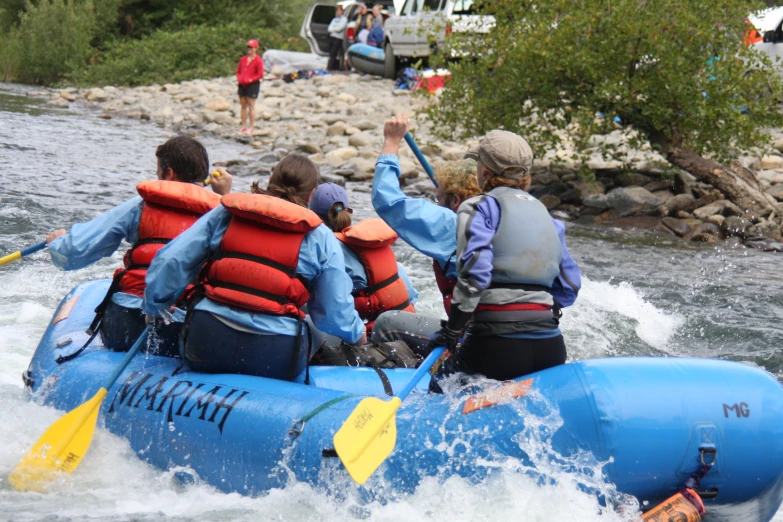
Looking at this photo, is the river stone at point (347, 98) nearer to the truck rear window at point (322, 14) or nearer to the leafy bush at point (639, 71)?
the truck rear window at point (322, 14)

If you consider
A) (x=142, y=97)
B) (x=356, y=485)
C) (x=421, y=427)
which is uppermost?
(x=421, y=427)

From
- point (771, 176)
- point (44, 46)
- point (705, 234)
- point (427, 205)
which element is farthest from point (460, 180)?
point (44, 46)

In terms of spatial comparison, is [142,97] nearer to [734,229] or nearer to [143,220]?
[734,229]

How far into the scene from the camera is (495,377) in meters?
3.18

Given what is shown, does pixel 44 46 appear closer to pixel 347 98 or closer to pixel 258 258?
pixel 347 98

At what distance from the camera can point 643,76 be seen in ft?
31.7

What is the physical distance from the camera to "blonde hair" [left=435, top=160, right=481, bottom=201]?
3.82 metres

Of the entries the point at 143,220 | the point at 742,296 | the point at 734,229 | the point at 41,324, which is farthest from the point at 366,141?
the point at 143,220

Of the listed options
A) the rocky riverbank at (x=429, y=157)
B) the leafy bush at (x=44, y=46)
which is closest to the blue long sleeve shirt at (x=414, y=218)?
the rocky riverbank at (x=429, y=157)

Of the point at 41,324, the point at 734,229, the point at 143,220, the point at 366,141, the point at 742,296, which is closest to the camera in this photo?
the point at 143,220

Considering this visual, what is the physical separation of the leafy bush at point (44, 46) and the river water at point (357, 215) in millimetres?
9878

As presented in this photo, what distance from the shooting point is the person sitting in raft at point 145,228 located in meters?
3.88

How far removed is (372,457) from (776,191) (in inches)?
351

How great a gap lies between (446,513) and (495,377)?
0.47 meters
